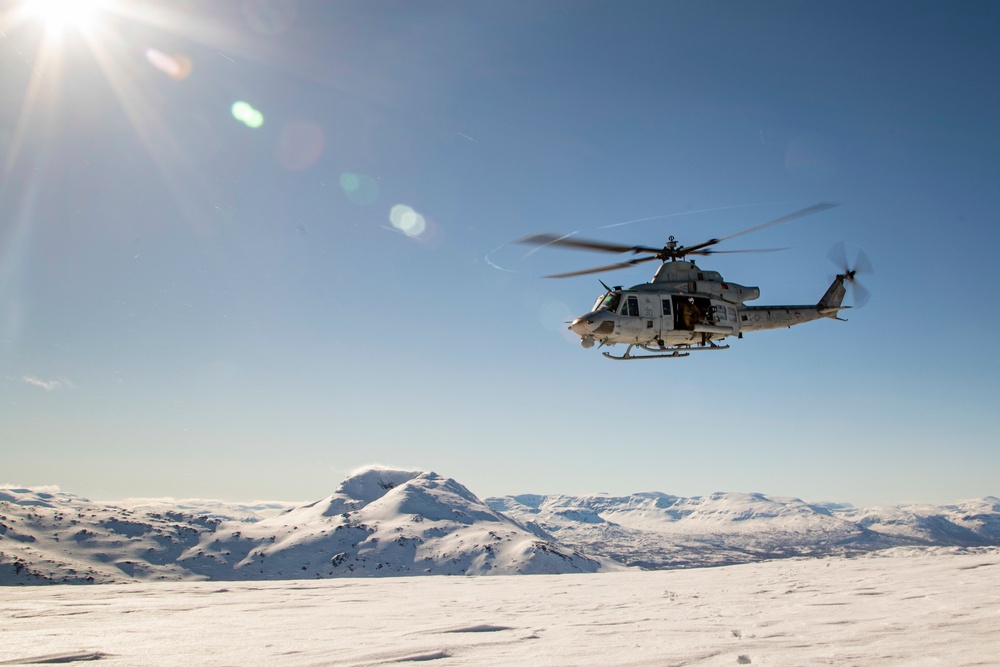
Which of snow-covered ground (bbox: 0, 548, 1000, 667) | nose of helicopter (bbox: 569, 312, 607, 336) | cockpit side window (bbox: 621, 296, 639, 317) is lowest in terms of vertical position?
snow-covered ground (bbox: 0, 548, 1000, 667)

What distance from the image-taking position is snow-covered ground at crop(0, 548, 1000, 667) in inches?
297

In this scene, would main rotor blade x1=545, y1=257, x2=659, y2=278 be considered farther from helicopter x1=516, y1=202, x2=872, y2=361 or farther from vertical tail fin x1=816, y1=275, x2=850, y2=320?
vertical tail fin x1=816, y1=275, x2=850, y2=320

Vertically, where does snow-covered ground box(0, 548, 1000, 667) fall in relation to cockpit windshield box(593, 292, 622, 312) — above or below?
below

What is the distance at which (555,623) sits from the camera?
1040 centimetres

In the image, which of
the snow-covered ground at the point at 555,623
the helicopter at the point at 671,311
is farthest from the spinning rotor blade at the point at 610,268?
the snow-covered ground at the point at 555,623

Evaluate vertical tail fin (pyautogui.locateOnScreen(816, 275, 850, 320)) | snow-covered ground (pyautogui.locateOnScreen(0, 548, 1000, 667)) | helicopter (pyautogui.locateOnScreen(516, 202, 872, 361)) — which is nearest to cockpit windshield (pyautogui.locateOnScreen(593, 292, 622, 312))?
helicopter (pyautogui.locateOnScreen(516, 202, 872, 361))

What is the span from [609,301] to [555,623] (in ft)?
52.8

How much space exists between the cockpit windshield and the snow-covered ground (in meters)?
11.3

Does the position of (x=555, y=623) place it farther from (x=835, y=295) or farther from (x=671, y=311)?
(x=835, y=295)

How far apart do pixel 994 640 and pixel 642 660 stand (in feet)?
16.1

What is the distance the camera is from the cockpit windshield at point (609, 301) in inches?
957

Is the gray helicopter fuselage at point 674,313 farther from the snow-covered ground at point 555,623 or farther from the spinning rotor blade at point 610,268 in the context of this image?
the snow-covered ground at point 555,623

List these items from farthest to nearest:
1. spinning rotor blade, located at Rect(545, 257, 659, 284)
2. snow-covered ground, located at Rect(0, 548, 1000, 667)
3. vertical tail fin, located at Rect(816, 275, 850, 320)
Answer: vertical tail fin, located at Rect(816, 275, 850, 320)
spinning rotor blade, located at Rect(545, 257, 659, 284)
snow-covered ground, located at Rect(0, 548, 1000, 667)

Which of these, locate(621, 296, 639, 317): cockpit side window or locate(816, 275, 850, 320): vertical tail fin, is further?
locate(816, 275, 850, 320): vertical tail fin
